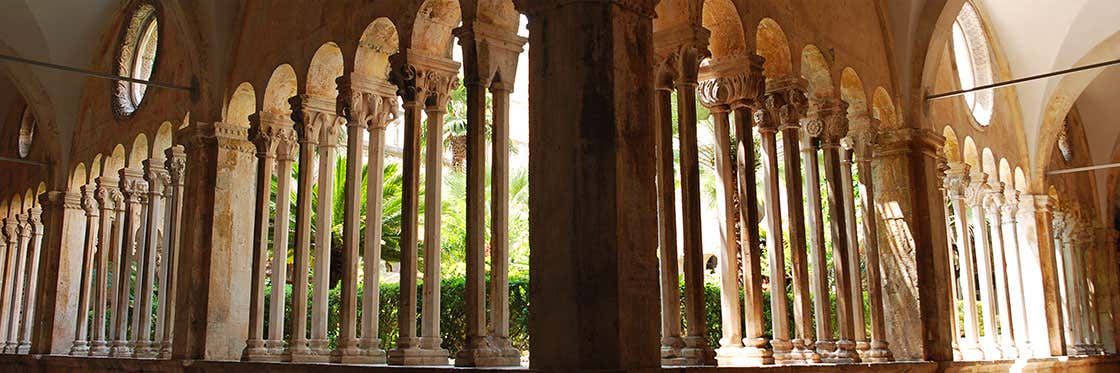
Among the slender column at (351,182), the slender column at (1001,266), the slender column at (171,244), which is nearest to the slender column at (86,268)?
the slender column at (171,244)

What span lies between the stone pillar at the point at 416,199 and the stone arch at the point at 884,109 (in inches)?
194

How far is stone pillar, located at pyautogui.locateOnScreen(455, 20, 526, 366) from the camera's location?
7598 mm

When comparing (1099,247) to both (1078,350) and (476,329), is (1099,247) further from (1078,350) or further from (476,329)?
(476,329)

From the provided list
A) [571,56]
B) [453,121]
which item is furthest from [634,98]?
[453,121]

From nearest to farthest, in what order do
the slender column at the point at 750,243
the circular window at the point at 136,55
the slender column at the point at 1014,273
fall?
the slender column at the point at 750,243
the circular window at the point at 136,55
the slender column at the point at 1014,273

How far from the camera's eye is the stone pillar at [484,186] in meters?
7.60

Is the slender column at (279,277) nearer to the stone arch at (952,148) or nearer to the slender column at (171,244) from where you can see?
the slender column at (171,244)

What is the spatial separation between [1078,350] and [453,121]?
1401cm

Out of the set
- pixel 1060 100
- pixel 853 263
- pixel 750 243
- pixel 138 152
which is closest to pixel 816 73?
pixel 853 263

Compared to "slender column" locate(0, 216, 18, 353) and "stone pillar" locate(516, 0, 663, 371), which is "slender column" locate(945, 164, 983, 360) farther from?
"slender column" locate(0, 216, 18, 353)

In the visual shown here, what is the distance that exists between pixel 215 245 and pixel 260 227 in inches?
25.5

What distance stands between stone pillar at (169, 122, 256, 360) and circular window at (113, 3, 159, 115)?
328 cm

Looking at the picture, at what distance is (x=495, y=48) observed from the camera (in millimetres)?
8008

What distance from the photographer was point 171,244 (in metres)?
12.2
